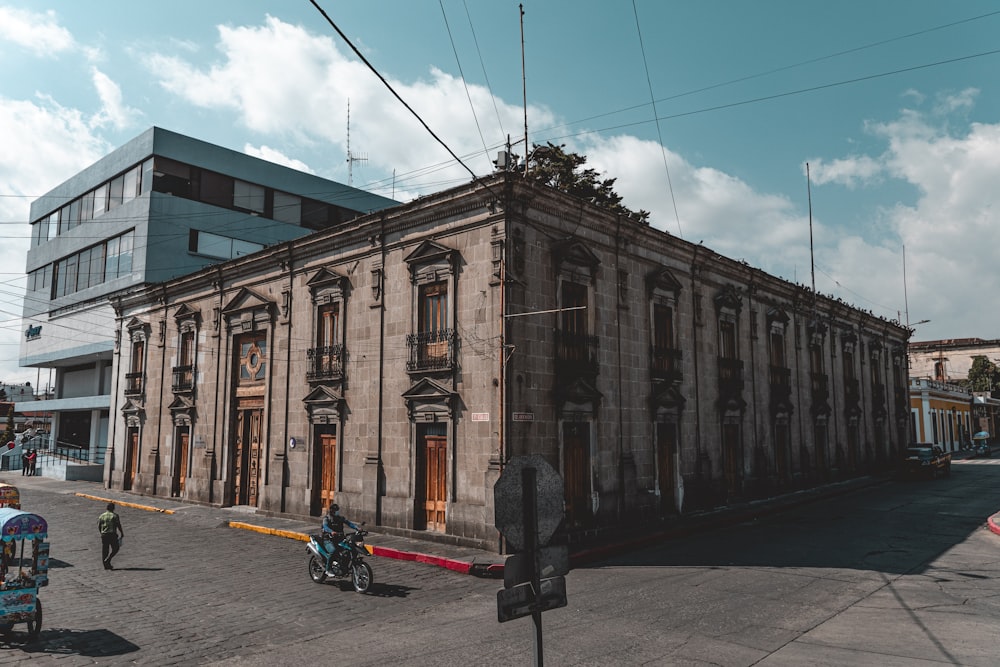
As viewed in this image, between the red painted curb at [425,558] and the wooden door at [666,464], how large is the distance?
8.14m

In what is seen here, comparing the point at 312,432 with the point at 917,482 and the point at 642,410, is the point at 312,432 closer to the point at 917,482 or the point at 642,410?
the point at 642,410

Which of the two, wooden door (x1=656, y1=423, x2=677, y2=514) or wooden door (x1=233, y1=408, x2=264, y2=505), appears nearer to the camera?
wooden door (x1=656, y1=423, x2=677, y2=514)

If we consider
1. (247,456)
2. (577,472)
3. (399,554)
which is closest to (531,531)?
(399,554)

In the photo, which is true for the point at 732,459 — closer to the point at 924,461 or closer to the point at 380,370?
the point at 380,370

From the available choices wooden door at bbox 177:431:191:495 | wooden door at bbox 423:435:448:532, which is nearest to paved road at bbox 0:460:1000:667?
wooden door at bbox 423:435:448:532

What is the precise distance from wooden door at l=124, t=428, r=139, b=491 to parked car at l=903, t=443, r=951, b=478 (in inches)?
1432

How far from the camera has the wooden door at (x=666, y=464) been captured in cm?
2027

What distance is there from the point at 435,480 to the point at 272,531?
537 cm

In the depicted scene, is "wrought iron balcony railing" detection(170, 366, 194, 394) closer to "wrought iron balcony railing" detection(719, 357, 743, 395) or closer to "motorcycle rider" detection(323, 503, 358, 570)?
"motorcycle rider" detection(323, 503, 358, 570)

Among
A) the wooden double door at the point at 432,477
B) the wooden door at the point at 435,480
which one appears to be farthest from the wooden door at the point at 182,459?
the wooden door at the point at 435,480

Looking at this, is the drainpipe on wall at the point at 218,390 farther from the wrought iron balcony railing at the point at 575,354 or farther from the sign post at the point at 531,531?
the sign post at the point at 531,531

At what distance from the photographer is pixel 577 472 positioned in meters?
17.2

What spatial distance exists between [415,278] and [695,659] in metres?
12.1

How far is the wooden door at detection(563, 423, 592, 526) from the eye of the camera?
16.8m
